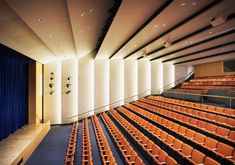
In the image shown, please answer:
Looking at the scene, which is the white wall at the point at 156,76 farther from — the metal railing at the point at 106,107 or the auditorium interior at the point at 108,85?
the metal railing at the point at 106,107

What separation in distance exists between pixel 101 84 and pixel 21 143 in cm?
370

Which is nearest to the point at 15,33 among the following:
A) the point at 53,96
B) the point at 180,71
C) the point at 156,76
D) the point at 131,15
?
the point at 131,15

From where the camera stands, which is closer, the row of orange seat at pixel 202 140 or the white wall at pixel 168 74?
the row of orange seat at pixel 202 140

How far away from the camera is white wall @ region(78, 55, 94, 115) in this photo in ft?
22.4

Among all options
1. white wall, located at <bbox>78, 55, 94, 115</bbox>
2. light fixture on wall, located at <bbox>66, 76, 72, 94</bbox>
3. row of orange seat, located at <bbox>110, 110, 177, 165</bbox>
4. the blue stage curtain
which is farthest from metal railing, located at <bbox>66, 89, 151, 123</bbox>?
row of orange seat, located at <bbox>110, 110, 177, 165</bbox>

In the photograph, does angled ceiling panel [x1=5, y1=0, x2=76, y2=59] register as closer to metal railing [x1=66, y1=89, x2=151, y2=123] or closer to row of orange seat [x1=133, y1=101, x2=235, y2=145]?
row of orange seat [x1=133, y1=101, x2=235, y2=145]

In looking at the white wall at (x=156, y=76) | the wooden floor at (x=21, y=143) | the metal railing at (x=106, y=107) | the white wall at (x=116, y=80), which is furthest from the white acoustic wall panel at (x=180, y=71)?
the wooden floor at (x=21, y=143)

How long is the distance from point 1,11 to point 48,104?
4.42 meters

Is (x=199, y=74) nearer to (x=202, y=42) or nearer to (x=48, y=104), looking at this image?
(x=202, y=42)

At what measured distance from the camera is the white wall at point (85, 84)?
683 centimetres

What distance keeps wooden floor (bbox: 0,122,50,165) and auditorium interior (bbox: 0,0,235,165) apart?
0.02m

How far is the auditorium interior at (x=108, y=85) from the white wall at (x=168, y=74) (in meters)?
0.27

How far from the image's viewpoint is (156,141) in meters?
3.24

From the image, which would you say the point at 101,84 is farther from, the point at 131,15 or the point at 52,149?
the point at 131,15
